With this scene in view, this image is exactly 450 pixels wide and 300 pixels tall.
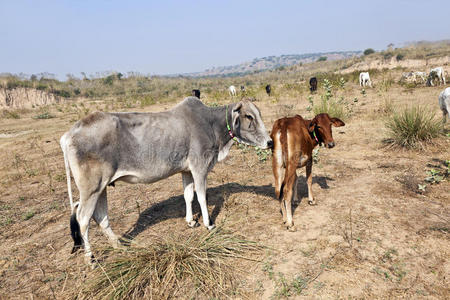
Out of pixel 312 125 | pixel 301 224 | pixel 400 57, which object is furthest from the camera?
pixel 400 57

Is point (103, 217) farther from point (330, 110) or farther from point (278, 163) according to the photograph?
point (330, 110)

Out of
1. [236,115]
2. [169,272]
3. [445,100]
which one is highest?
[236,115]

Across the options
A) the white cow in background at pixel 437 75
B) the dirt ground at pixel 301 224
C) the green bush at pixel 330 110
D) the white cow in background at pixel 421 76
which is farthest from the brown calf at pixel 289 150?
the white cow in background at pixel 421 76

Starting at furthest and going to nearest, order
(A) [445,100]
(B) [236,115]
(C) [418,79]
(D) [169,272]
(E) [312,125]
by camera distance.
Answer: (C) [418,79]
(A) [445,100]
(E) [312,125]
(B) [236,115]
(D) [169,272]

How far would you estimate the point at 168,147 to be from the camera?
12.3 ft

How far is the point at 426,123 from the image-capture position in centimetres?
675

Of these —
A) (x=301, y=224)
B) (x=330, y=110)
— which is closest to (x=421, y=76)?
(x=330, y=110)

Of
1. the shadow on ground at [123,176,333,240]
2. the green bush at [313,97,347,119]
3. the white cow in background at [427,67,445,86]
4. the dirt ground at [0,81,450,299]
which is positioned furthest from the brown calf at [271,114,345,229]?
the white cow in background at [427,67,445,86]

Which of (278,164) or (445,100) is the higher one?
(445,100)

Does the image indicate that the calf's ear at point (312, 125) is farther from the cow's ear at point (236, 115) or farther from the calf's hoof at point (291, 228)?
the calf's hoof at point (291, 228)

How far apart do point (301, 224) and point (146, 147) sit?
2393mm

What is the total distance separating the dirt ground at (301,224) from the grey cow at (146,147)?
64 cm

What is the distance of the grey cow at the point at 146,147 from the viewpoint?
3.20 metres

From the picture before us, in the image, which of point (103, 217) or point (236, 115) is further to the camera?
point (236, 115)
